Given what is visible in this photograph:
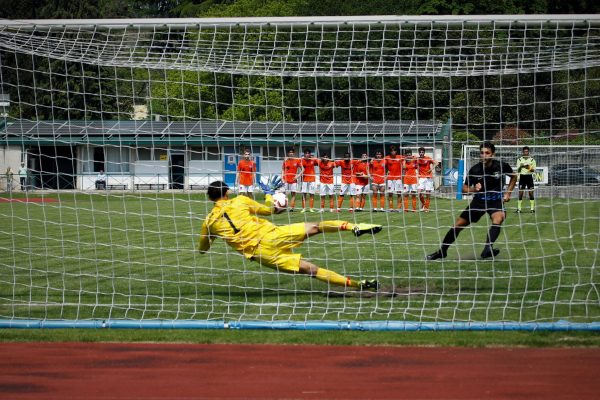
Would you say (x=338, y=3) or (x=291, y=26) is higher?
(x=338, y=3)

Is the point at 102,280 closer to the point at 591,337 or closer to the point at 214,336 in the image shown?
the point at 214,336

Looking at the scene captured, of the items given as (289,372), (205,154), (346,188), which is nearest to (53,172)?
(205,154)

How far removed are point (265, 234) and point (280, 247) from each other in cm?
23

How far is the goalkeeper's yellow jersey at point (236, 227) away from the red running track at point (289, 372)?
2062 mm

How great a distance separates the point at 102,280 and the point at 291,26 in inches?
173

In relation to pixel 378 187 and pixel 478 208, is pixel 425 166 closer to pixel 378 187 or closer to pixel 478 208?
pixel 378 187

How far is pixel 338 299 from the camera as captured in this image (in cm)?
960

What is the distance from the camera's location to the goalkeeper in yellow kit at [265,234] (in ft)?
30.9

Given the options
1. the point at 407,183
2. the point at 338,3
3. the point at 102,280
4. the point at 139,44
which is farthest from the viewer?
the point at 338,3

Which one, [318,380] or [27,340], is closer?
[318,380]

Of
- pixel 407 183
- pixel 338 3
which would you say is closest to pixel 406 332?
pixel 407 183

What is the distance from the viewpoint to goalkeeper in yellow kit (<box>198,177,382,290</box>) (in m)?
9.42

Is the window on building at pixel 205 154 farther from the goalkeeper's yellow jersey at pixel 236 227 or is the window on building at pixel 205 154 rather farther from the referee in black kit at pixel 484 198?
the referee in black kit at pixel 484 198

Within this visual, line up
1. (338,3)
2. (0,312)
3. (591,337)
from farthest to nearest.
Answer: (338,3) < (0,312) < (591,337)
